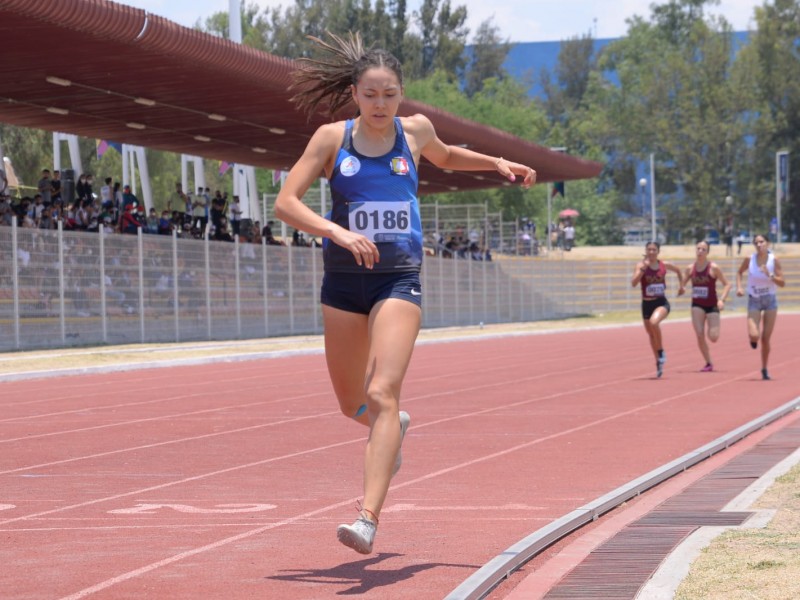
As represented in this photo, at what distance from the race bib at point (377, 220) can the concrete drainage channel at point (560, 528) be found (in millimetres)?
1543

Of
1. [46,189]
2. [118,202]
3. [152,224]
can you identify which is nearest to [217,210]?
[118,202]

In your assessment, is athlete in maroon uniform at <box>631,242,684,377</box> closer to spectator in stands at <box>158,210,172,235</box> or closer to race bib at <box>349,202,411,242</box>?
spectator in stands at <box>158,210,172,235</box>

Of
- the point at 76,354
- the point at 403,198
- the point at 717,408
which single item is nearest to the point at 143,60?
the point at 76,354

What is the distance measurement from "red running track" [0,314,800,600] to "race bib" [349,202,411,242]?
4.98ft

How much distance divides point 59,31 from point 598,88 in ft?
312

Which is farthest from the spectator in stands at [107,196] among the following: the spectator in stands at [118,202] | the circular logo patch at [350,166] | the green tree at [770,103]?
the green tree at [770,103]

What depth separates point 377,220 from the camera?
6.80 m

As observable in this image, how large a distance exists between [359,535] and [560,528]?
1.68m

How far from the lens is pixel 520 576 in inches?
256

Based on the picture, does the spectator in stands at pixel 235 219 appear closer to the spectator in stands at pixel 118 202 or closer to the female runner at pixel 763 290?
the spectator in stands at pixel 118 202

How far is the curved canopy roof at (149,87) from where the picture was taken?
83.3 ft

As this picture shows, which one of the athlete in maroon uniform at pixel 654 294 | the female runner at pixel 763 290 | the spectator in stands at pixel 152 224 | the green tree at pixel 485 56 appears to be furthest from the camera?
the green tree at pixel 485 56

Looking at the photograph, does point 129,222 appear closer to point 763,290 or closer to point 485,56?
point 763,290

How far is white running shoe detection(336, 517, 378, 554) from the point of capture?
20.2ft
